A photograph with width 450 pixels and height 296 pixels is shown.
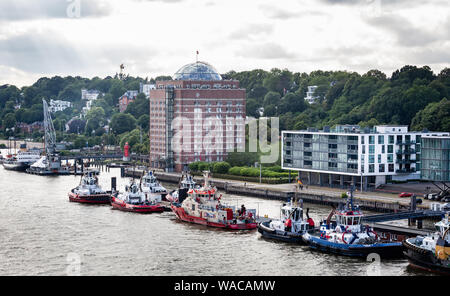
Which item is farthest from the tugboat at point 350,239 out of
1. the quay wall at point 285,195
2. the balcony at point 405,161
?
the balcony at point 405,161

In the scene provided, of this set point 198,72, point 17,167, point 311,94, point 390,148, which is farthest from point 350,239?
point 311,94

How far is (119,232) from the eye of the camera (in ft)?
174

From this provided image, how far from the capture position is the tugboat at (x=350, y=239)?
4431 cm

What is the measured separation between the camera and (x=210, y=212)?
2200 inches

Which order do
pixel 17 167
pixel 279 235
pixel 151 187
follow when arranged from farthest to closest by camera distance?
1. pixel 17 167
2. pixel 151 187
3. pixel 279 235

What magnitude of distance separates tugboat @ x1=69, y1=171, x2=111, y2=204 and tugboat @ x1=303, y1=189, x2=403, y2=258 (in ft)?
88.9

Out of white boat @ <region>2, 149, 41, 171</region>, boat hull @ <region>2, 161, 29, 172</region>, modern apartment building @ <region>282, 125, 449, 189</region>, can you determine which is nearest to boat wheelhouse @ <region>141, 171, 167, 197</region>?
modern apartment building @ <region>282, 125, 449, 189</region>

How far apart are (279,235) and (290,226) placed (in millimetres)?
889

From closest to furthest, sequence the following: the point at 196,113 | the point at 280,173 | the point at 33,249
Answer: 1. the point at 33,249
2. the point at 280,173
3. the point at 196,113

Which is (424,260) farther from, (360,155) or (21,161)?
(21,161)

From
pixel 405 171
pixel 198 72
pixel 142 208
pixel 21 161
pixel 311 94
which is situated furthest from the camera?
pixel 311 94
